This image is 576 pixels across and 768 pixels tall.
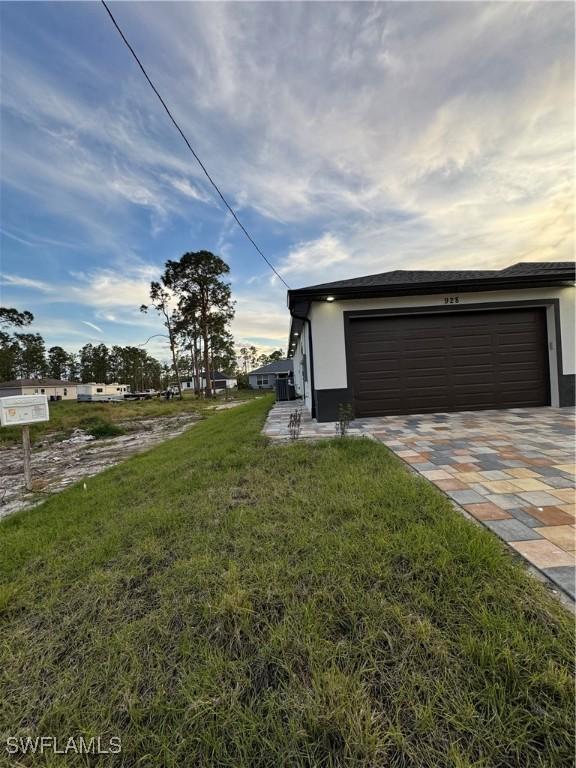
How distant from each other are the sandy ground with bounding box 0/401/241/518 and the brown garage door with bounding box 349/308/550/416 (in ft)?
17.2

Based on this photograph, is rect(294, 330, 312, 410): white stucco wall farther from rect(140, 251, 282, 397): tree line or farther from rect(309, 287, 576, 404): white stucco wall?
rect(140, 251, 282, 397): tree line

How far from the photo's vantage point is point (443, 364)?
643cm

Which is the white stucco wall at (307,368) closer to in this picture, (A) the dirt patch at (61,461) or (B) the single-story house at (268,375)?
(A) the dirt patch at (61,461)

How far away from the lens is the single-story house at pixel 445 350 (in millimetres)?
6297

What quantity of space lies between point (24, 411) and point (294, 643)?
4.27 meters

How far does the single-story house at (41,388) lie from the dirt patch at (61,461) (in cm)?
2608

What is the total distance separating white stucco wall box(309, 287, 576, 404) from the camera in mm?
6289

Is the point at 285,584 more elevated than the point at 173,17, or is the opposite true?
the point at 173,17

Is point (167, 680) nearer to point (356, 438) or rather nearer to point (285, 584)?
point (285, 584)

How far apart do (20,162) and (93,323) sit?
1994cm

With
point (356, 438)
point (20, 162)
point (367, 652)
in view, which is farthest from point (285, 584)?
point (20, 162)

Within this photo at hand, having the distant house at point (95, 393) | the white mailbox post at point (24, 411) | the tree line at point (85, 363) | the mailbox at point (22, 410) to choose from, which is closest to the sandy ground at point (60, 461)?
the white mailbox post at point (24, 411)

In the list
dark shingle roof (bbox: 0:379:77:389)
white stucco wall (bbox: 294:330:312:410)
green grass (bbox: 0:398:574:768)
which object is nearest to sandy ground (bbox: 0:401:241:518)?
green grass (bbox: 0:398:574:768)

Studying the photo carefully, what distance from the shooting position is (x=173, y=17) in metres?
4.09
